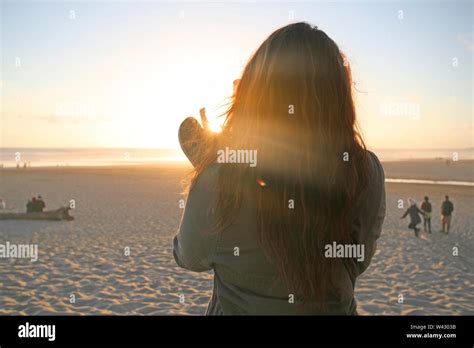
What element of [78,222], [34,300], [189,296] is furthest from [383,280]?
[78,222]

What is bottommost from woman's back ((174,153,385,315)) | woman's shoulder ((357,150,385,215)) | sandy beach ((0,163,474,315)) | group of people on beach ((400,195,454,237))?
sandy beach ((0,163,474,315))

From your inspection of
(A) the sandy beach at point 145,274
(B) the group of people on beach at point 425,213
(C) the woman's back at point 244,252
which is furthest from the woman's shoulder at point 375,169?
(B) the group of people on beach at point 425,213

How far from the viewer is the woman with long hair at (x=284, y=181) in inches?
48.6

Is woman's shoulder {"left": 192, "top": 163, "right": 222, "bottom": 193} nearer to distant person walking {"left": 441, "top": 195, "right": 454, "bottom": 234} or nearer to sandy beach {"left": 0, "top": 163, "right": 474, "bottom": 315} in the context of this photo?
sandy beach {"left": 0, "top": 163, "right": 474, "bottom": 315}

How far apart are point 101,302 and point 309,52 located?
560cm

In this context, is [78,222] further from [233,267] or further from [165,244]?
[233,267]

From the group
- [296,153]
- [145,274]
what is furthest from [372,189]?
[145,274]

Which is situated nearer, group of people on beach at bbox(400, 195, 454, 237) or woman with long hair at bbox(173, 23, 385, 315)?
woman with long hair at bbox(173, 23, 385, 315)

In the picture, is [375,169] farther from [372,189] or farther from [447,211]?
[447,211]

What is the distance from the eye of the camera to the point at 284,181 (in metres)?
1.23

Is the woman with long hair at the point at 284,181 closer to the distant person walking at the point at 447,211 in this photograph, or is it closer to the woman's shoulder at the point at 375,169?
the woman's shoulder at the point at 375,169

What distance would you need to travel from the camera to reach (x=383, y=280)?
24.5ft

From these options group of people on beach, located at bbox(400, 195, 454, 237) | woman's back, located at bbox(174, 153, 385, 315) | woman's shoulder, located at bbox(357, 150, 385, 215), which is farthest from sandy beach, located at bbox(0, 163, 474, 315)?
woman's shoulder, located at bbox(357, 150, 385, 215)

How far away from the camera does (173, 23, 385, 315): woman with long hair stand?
1235 mm
